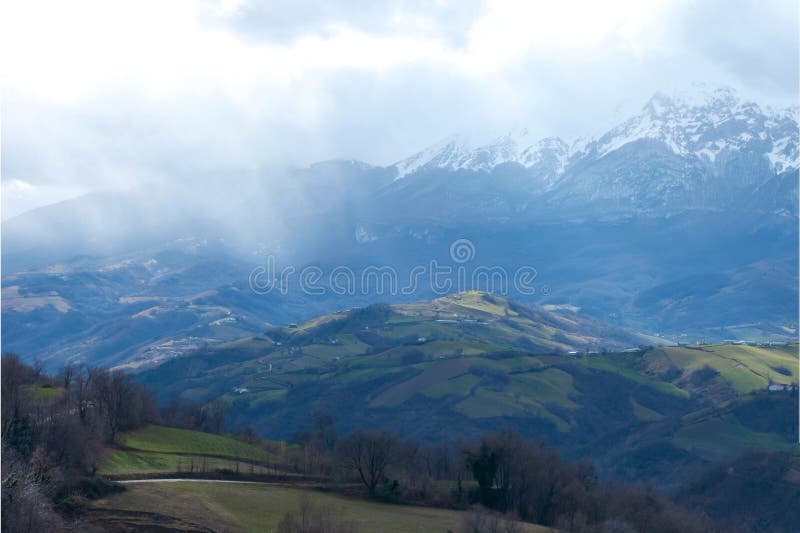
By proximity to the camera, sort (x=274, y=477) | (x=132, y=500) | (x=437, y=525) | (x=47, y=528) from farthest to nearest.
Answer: (x=274, y=477) < (x=437, y=525) < (x=132, y=500) < (x=47, y=528)

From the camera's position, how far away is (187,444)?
114625 millimetres

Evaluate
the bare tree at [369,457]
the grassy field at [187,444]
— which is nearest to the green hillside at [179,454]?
the grassy field at [187,444]

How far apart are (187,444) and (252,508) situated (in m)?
34.3

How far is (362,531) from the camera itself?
7906cm

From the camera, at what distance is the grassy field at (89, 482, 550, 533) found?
76938 mm

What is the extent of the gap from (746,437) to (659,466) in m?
17.1

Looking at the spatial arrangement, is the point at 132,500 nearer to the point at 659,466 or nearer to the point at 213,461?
the point at 213,461

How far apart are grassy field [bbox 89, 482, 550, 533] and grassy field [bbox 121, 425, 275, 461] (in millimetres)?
19393

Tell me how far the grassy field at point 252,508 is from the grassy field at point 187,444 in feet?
63.6

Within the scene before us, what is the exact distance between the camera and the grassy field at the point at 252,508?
76938 mm

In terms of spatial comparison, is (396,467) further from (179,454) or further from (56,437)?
(56,437)

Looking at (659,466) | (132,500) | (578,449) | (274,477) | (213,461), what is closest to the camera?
(132,500)

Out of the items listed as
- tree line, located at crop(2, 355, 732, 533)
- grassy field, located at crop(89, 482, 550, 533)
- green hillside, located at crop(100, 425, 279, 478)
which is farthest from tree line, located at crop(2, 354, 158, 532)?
grassy field, located at crop(89, 482, 550, 533)

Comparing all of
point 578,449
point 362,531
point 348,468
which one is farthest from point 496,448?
point 578,449
